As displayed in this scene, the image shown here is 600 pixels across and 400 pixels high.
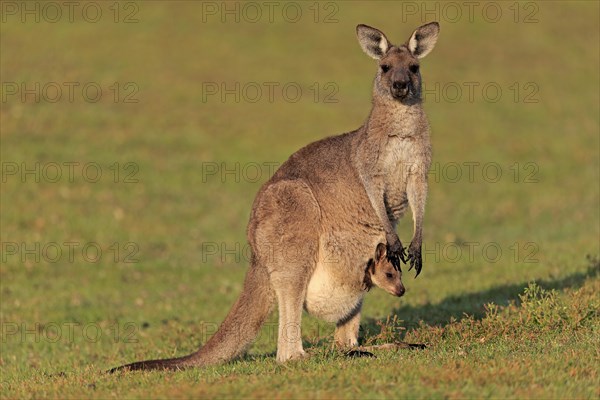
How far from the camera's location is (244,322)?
809 centimetres

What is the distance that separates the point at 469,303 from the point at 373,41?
13.5 feet

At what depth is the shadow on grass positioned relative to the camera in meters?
10.4

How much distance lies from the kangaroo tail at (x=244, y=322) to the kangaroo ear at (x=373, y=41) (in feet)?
7.67

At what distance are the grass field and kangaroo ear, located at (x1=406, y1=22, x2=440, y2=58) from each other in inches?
103

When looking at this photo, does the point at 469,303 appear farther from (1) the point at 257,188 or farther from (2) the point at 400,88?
(1) the point at 257,188

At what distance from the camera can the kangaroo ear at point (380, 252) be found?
27.6 feet

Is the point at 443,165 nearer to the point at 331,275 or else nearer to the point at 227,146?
the point at 227,146

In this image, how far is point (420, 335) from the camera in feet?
29.4

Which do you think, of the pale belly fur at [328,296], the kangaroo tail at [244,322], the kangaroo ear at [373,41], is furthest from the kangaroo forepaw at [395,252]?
the kangaroo ear at [373,41]

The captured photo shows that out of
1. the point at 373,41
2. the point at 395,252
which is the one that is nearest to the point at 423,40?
the point at 373,41

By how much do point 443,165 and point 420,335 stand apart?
577 inches

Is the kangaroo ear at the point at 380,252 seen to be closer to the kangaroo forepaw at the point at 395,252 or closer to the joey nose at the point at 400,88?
the kangaroo forepaw at the point at 395,252

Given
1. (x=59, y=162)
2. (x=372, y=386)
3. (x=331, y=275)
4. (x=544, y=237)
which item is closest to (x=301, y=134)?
(x=59, y=162)

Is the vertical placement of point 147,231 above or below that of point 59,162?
below
